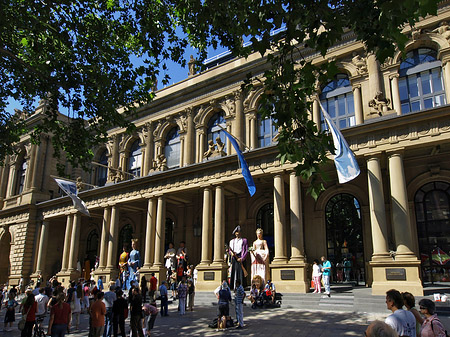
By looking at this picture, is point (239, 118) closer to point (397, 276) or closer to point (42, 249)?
point (397, 276)

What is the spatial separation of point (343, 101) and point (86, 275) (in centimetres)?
2335

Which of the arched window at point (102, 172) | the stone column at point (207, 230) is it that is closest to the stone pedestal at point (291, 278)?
the stone column at point (207, 230)

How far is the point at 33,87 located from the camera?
12.5 m

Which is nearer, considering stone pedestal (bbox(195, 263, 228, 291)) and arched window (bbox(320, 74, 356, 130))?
stone pedestal (bbox(195, 263, 228, 291))

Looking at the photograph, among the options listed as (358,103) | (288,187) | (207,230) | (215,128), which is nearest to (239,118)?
(215,128)

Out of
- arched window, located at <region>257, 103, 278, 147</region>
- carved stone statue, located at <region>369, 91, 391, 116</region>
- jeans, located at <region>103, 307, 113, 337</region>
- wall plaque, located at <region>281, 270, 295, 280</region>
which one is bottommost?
jeans, located at <region>103, 307, 113, 337</region>

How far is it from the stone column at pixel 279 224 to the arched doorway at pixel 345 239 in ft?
11.9

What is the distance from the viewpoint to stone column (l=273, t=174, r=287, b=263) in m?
17.6

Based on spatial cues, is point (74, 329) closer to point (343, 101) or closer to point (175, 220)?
point (175, 220)

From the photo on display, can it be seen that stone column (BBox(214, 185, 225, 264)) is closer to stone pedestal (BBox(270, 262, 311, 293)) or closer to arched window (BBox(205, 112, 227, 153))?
stone pedestal (BBox(270, 262, 311, 293))

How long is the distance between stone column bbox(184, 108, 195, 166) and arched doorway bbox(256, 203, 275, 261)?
603 centimetres

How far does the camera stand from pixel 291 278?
1662cm

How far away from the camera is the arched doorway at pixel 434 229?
17.0m

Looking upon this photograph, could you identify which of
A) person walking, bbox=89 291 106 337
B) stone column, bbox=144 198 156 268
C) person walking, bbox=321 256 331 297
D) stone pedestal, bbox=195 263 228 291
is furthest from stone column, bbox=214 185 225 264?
person walking, bbox=89 291 106 337
